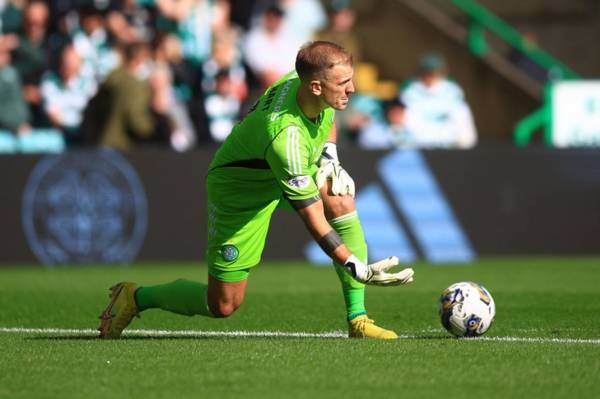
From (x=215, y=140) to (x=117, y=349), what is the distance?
937 cm

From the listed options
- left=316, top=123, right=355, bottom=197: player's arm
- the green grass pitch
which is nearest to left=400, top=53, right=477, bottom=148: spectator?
the green grass pitch

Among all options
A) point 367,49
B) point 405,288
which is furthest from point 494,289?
point 367,49

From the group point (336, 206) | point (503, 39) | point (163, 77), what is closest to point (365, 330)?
point (336, 206)

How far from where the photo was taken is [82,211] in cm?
1494

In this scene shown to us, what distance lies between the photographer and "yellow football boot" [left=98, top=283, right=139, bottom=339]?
823cm

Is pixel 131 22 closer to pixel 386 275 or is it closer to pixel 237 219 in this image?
pixel 237 219

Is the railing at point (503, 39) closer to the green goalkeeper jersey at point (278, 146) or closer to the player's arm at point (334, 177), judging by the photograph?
the player's arm at point (334, 177)

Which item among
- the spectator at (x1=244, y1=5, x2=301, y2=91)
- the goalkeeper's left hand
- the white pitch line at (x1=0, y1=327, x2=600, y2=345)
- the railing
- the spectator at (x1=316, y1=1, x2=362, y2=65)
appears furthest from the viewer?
the railing

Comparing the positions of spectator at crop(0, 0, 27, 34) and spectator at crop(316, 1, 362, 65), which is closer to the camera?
spectator at crop(0, 0, 27, 34)

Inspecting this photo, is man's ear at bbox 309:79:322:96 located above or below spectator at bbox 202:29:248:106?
above

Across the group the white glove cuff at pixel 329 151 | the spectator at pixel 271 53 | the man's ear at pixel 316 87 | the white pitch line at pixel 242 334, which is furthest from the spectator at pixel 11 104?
the man's ear at pixel 316 87

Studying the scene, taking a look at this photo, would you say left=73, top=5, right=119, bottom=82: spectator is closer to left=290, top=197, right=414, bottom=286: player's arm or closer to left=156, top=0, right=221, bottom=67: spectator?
left=156, top=0, right=221, bottom=67: spectator

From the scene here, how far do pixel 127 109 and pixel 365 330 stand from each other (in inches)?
344

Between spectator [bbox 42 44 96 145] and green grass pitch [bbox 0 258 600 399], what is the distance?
4486mm
